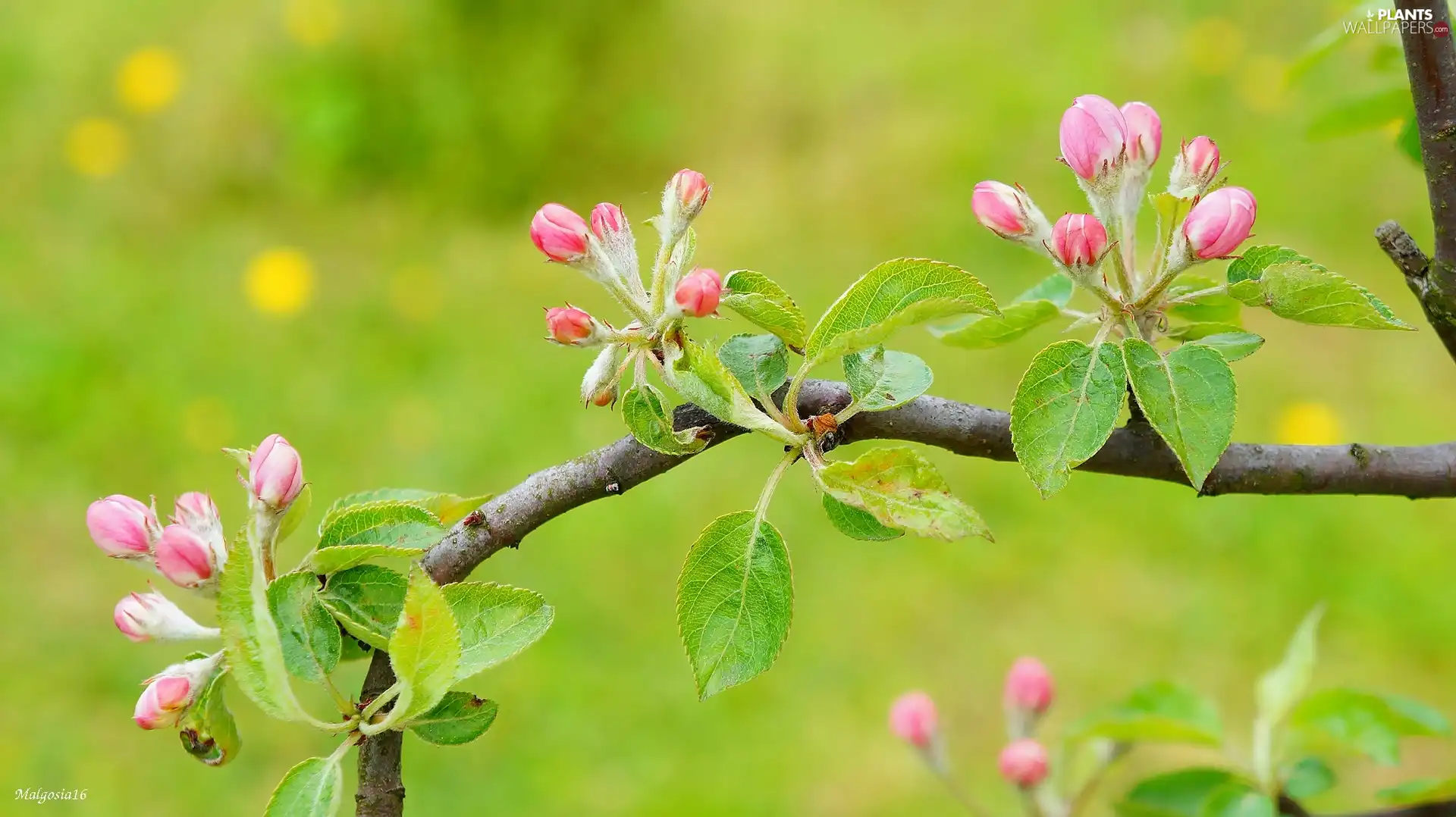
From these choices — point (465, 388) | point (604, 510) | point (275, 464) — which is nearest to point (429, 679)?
point (275, 464)

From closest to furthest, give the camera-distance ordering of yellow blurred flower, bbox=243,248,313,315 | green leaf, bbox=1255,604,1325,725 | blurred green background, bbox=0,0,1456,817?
green leaf, bbox=1255,604,1325,725 < blurred green background, bbox=0,0,1456,817 < yellow blurred flower, bbox=243,248,313,315

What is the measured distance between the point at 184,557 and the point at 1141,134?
423 mm

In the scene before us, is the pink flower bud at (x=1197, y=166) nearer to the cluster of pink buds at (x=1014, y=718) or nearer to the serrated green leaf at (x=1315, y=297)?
the serrated green leaf at (x=1315, y=297)

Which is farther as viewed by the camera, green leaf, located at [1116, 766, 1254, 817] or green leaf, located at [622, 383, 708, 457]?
green leaf, located at [1116, 766, 1254, 817]

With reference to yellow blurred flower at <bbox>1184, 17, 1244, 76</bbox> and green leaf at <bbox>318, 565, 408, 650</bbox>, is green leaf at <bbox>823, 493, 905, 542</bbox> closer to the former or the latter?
green leaf at <bbox>318, 565, 408, 650</bbox>

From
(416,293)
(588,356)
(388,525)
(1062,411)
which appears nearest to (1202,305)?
(1062,411)

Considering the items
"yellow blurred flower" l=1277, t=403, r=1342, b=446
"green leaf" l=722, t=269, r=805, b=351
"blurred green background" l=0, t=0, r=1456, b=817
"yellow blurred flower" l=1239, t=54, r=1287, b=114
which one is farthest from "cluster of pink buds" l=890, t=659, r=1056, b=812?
"yellow blurred flower" l=1239, t=54, r=1287, b=114

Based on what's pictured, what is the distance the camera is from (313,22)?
2906 millimetres

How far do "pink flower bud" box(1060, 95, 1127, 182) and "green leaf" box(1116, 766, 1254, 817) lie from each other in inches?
18.2

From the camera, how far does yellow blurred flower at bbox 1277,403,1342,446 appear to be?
207 cm

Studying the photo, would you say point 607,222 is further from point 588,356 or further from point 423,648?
point 588,356

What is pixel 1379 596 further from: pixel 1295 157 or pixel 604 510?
pixel 604 510

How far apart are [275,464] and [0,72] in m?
3.06

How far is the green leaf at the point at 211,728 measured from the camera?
476 mm
